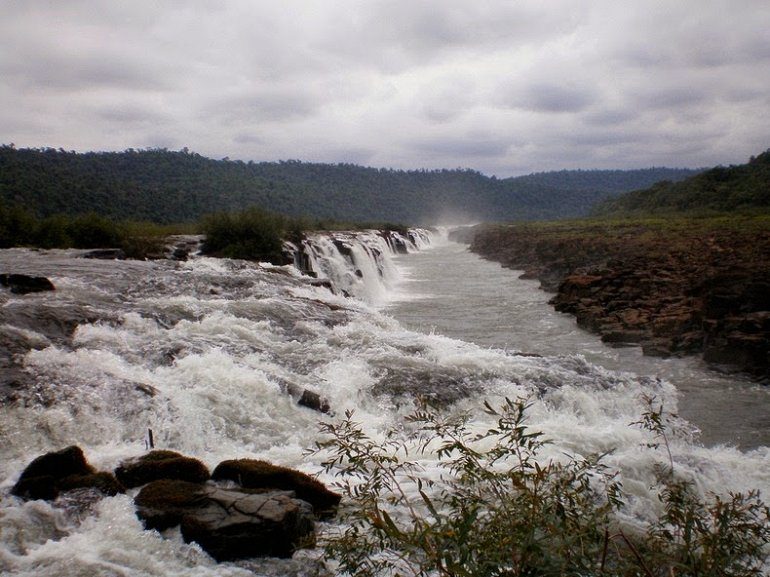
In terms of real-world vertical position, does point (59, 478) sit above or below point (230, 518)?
above

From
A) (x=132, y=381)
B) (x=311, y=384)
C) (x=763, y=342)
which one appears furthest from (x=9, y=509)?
(x=763, y=342)

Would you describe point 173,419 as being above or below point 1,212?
below

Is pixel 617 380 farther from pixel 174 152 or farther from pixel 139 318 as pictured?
pixel 174 152

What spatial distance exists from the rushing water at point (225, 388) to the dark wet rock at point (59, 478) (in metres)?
0.16

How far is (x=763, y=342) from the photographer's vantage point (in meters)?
12.5


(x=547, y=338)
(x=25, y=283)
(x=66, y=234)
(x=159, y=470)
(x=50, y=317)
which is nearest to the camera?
(x=159, y=470)

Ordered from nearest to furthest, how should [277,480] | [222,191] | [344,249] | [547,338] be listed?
[277,480] < [547,338] < [344,249] < [222,191]

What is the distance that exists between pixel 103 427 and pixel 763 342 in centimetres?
1272

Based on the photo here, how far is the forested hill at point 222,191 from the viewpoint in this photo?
6006 cm

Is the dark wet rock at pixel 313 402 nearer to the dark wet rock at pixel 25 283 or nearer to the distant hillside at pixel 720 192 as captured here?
the dark wet rock at pixel 25 283

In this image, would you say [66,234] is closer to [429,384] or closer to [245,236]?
[245,236]

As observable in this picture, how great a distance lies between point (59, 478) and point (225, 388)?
3085 mm

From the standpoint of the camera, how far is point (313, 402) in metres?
8.98

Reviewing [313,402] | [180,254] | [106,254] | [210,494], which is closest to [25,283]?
[313,402]
